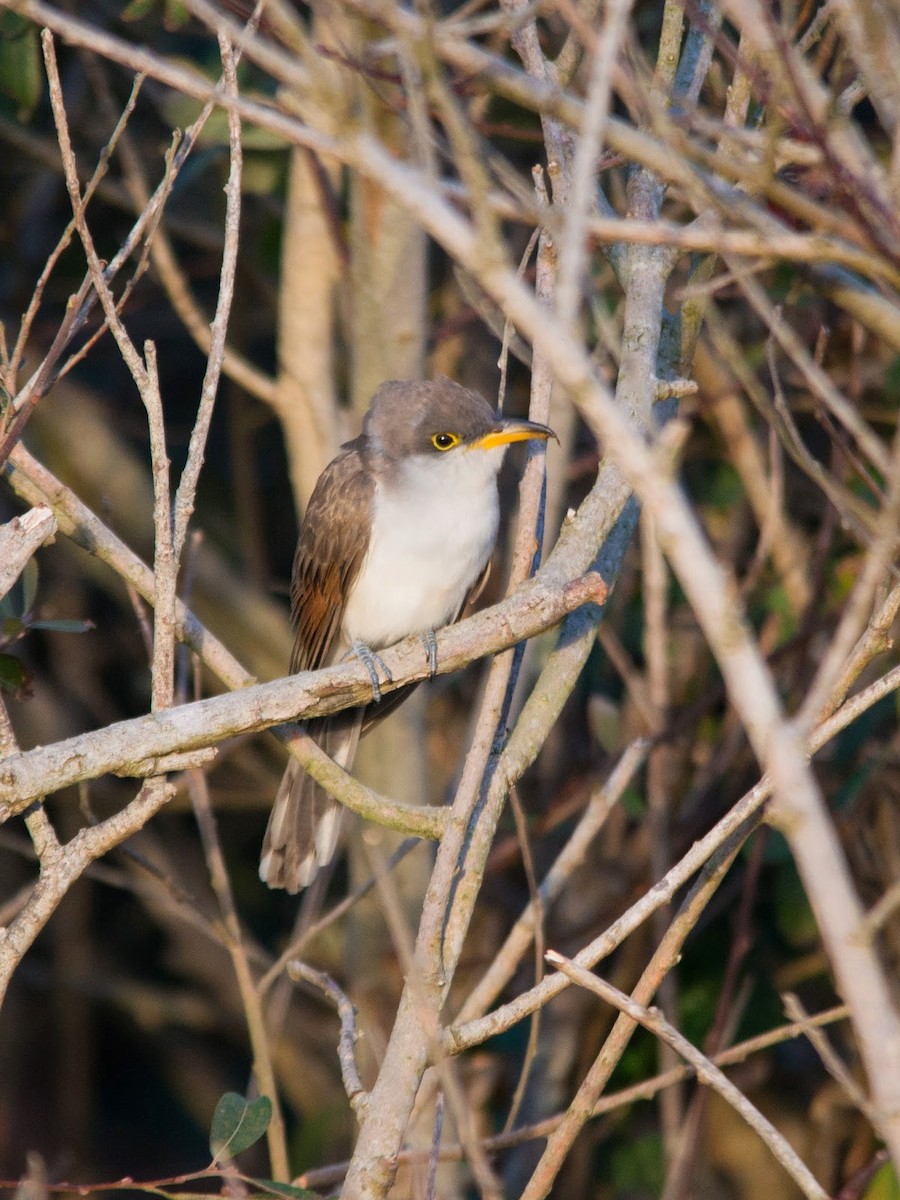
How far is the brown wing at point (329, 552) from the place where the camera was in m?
4.36

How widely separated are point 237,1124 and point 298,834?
147 centimetres

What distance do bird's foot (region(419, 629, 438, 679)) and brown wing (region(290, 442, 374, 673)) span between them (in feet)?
3.61

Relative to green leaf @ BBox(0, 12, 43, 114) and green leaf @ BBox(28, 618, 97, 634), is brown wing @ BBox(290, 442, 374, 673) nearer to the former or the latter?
green leaf @ BBox(28, 618, 97, 634)

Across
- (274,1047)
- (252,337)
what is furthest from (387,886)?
(252,337)

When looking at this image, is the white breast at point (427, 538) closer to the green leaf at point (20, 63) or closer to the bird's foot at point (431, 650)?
the bird's foot at point (431, 650)

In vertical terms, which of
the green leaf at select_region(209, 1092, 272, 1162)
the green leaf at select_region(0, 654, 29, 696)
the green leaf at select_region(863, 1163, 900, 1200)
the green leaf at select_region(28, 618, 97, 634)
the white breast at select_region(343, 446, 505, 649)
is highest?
the white breast at select_region(343, 446, 505, 649)

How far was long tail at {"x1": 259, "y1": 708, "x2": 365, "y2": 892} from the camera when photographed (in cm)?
420

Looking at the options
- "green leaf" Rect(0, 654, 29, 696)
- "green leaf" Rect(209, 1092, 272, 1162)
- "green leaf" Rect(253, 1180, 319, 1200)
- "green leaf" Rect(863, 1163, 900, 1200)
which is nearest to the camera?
"green leaf" Rect(253, 1180, 319, 1200)

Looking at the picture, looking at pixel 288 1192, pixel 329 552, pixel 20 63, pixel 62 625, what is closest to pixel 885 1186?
pixel 288 1192

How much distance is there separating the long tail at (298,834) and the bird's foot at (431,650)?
1.13 meters

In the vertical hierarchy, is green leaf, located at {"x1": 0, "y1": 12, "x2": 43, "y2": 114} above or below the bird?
above

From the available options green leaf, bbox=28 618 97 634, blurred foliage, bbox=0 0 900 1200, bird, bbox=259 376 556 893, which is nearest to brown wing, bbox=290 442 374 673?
bird, bbox=259 376 556 893

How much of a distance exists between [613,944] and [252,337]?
538 cm

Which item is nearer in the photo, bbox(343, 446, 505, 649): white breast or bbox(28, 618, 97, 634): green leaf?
bbox(28, 618, 97, 634): green leaf
